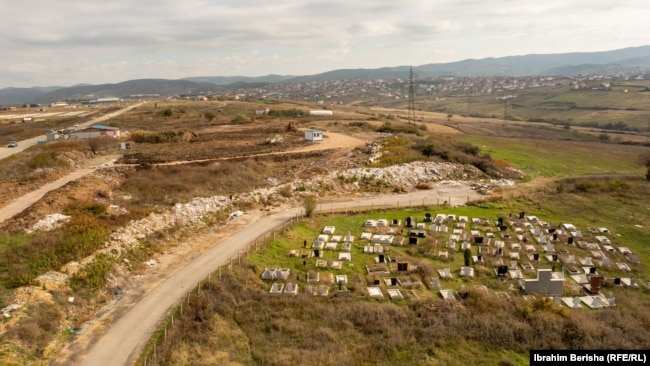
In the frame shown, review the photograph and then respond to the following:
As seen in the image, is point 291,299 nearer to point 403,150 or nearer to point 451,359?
point 451,359

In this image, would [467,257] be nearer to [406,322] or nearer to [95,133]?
[406,322]

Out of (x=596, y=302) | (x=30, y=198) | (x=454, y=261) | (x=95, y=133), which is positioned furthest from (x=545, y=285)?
(x=95, y=133)

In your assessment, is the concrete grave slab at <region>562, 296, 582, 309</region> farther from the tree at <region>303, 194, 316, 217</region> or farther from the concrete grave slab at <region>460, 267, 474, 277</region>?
the tree at <region>303, 194, 316, 217</region>

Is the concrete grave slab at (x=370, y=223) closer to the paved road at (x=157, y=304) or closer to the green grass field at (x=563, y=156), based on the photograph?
the paved road at (x=157, y=304)

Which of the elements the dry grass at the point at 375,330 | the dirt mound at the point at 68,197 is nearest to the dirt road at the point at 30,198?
the dirt mound at the point at 68,197

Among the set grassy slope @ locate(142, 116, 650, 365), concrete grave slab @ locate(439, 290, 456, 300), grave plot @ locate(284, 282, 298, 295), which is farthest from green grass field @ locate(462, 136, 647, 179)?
grave plot @ locate(284, 282, 298, 295)

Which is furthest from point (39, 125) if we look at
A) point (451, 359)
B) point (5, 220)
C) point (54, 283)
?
point (451, 359)
